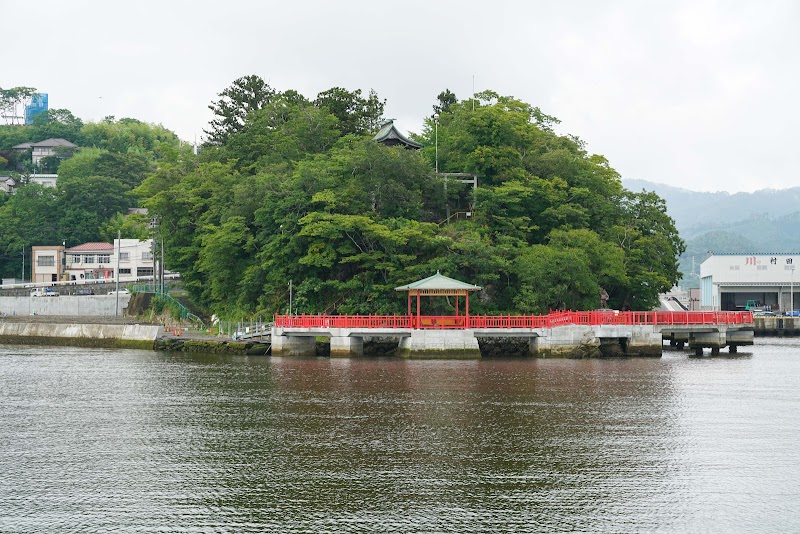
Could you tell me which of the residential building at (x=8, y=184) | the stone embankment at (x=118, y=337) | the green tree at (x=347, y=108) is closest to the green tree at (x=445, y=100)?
the green tree at (x=347, y=108)

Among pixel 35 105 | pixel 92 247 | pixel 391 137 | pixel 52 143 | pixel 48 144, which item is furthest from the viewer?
pixel 35 105

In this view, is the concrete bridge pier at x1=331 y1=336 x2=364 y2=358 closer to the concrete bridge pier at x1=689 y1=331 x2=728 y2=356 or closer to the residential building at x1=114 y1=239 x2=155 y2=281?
the concrete bridge pier at x1=689 y1=331 x2=728 y2=356

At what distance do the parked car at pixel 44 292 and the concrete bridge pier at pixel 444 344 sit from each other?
52.5m

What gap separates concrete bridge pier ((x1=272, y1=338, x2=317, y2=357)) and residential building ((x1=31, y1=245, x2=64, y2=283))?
63.0 meters

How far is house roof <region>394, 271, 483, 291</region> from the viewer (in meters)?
52.8

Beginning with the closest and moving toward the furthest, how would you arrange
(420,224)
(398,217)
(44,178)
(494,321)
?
(494,321) < (420,224) < (398,217) < (44,178)

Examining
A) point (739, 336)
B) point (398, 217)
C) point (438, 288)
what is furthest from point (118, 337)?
point (739, 336)

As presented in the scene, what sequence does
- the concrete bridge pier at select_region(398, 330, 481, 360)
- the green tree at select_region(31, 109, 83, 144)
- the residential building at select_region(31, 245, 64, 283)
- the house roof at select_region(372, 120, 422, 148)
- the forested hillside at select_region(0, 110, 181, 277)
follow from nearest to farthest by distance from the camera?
1. the concrete bridge pier at select_region(398, 330, 481, 360)
2. the house roof at select_region(372, 120, 422, 148)
3. the residential building at select_region(31, 245, 64, 283)
4. the forested hillside at select_region(0, 110, 181, 277)
5. the green tree at select_region(31, 109, 83, 144)

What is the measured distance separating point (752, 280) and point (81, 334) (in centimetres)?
6858

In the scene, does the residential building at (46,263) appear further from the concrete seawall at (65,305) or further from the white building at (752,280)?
the white building at (752,280)

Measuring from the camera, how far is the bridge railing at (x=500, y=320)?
52.6m

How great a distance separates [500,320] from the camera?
53500 millimetres

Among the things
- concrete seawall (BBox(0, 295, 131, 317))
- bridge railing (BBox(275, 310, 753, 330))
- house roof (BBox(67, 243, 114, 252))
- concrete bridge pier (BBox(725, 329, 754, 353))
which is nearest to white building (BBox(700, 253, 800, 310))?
concrete bridge pier (BBox(725, 329, 754, 353))

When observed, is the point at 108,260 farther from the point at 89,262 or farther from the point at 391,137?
the point at 391,137
